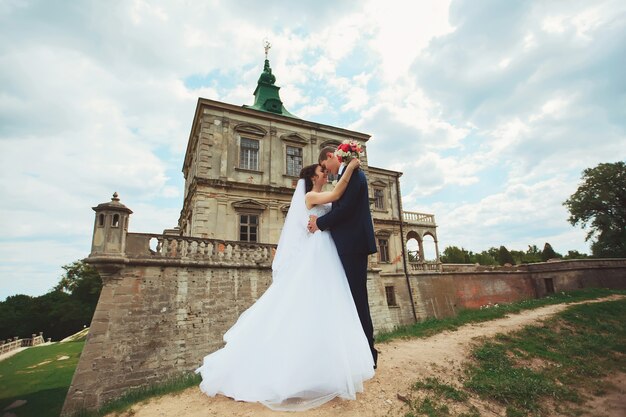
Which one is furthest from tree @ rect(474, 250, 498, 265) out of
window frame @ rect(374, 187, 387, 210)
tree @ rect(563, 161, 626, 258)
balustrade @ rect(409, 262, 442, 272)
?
window frame @ rect(374, 187, 387, 210)

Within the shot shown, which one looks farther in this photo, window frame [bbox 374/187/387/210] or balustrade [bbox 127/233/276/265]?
window frame [bbox 374/187/387/210]

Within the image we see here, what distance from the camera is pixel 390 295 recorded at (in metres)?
20.7

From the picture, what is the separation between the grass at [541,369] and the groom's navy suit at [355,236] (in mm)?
1383

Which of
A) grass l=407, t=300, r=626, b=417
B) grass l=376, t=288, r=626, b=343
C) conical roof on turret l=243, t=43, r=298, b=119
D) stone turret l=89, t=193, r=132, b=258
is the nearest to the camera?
grass l=407, t=300, r=626, b=417

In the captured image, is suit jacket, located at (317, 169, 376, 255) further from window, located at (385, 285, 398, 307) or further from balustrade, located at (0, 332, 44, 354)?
balustrade, located at (0, 332, 44, 354)

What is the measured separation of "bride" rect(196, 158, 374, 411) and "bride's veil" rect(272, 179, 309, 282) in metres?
0.01

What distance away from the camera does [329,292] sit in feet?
10.9

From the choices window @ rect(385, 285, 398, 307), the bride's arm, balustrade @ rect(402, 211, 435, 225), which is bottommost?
window @ rect(385, 285, 398, 307)

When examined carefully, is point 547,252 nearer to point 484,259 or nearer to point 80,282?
point 484,259

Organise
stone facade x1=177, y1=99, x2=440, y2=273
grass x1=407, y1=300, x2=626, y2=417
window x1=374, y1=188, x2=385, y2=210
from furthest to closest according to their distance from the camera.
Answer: window x1=374, y1=188, x2=385, y2=210 → stone facade x1=177, y1=99, x2=440, y2=273 → grass x1=407, y1=300, x2=626, y2=417

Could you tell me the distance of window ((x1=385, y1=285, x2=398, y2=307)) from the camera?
2044 centimetres

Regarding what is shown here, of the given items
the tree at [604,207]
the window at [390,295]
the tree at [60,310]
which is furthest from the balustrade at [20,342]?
the tree at [604,207]

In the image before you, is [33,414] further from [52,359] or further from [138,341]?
[52,359]

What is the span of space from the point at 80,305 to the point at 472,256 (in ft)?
188
